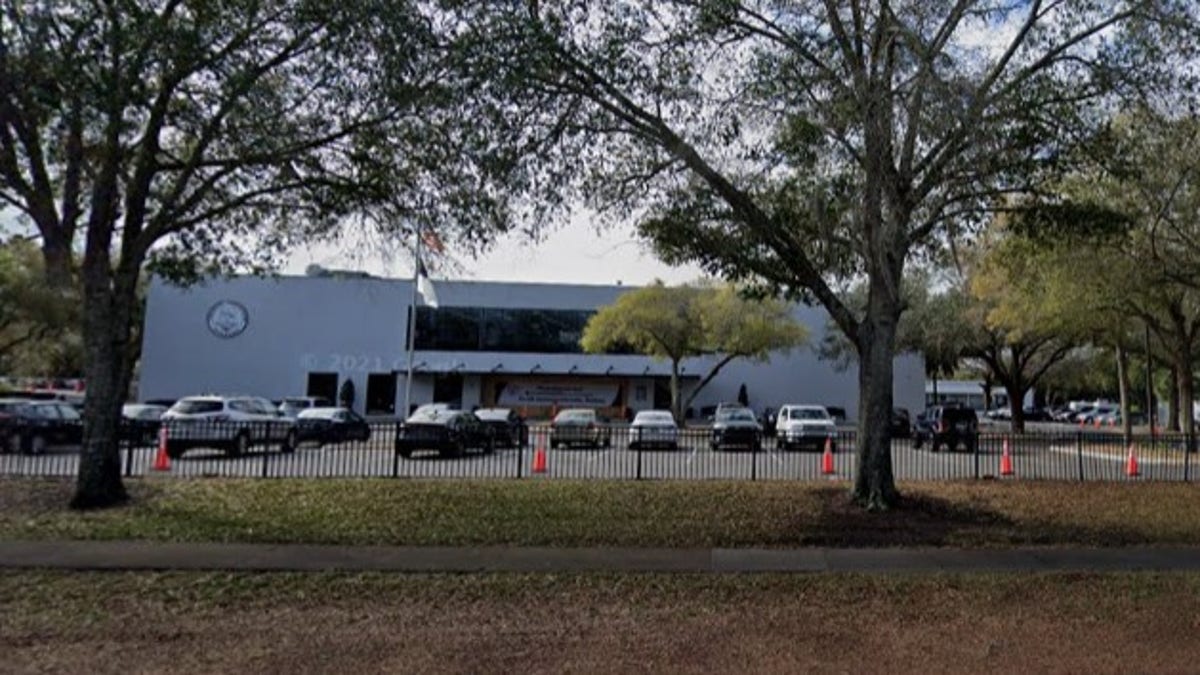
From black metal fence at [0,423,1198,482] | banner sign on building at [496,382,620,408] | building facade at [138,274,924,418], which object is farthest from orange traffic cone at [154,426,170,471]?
banner sign on building at [496,382,620,408]

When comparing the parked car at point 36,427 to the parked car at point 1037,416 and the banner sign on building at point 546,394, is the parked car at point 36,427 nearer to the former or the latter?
the banner sign on building at point 546,394

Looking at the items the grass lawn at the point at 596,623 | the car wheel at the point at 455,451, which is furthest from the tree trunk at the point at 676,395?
the grass lawn at the point at 596,623

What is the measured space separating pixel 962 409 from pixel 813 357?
23.7 meters

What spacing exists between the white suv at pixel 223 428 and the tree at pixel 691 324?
20.7 metres

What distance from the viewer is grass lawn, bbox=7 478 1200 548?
1045 centimetres

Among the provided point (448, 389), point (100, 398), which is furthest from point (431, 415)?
point (448, 389)

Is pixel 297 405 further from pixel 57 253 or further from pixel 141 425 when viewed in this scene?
pixel 57 253

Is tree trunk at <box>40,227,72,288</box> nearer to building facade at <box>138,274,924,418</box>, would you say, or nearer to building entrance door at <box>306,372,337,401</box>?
building facade at <box>138,274,924,418</box>

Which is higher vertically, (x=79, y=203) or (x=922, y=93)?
(x=922, y=93)

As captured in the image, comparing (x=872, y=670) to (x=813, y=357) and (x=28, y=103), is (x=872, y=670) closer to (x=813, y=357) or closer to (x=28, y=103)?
(x=28, y=103)

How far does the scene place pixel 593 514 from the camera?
11742mm

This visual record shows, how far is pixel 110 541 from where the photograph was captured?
992 centimetres

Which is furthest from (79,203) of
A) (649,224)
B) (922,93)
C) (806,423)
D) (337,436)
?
(806,423)

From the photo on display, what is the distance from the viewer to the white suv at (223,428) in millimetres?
19588
